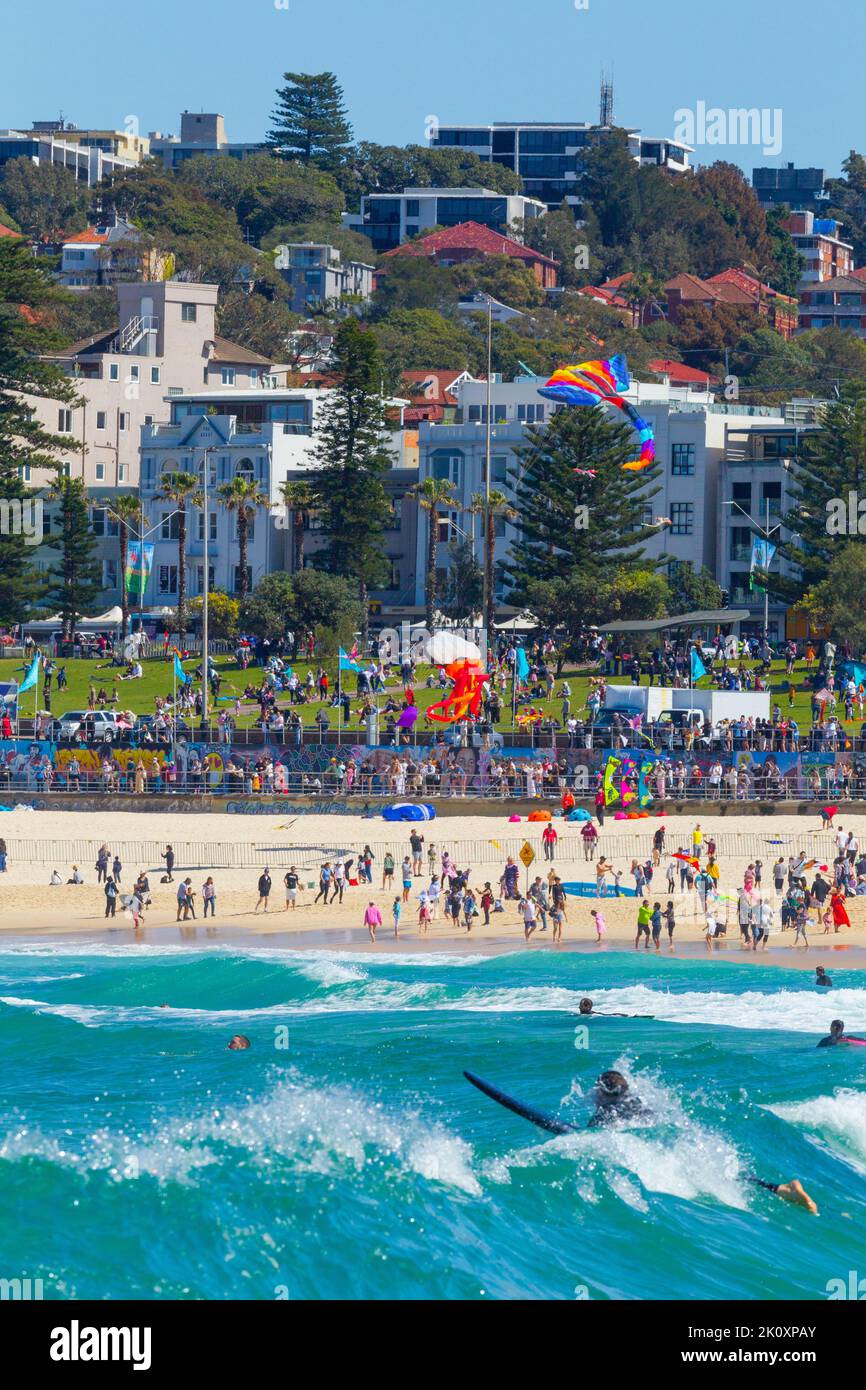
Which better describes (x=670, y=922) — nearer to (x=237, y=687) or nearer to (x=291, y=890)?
(x=291, y=890)

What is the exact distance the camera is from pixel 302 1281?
63.3 ft

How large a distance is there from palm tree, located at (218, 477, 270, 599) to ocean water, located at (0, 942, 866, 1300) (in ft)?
155

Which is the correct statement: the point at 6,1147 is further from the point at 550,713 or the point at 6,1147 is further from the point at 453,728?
the point at 550,713

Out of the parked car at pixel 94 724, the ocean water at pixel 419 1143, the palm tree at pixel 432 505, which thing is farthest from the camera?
the palm tree at pixel 432 505

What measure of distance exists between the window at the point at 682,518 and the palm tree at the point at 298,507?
46.6 feet

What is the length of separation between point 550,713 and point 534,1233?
116 ft

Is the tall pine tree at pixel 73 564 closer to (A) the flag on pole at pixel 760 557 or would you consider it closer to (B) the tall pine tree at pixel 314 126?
(A) the flag on pole at pixel 760 557

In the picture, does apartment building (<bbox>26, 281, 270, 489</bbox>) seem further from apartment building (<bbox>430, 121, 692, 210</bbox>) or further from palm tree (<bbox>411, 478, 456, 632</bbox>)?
apartment building (<bbox>430, 121, 692, 210</bbox>)

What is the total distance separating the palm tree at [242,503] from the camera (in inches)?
3103

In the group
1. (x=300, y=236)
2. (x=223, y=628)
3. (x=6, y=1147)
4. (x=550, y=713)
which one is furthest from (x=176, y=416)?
(x=6, y=1147)

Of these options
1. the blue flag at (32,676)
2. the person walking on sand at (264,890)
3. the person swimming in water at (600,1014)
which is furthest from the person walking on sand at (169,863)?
the blue flag at (32,676)

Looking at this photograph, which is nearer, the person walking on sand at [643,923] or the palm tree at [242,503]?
the person walking on sand at [643,923]

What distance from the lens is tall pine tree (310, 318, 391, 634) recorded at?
248ft

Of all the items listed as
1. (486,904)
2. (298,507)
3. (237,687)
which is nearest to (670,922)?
(486,904)
